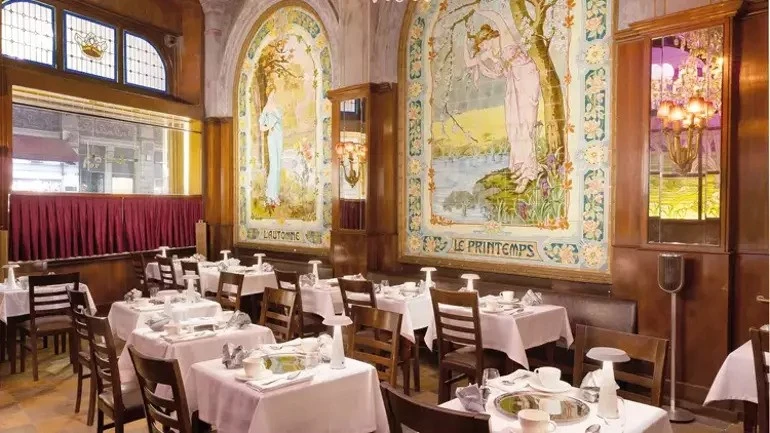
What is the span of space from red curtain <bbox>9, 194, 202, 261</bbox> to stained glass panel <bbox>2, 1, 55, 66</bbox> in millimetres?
2060

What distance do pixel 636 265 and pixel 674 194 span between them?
2.31 ft

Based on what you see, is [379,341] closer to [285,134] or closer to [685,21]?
[685,21]

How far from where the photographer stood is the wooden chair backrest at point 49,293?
571cm

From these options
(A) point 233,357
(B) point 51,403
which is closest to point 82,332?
(B) point 51,403

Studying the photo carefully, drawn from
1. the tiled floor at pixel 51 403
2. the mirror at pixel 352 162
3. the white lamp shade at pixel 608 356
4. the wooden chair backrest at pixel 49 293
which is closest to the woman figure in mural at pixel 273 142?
the mirror at pixel 352 162

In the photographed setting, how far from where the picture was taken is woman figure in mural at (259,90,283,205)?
9.25 m

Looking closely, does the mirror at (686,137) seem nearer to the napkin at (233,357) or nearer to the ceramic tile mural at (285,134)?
the napkin at (233,357)

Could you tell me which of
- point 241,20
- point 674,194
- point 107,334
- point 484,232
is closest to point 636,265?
point 674,194

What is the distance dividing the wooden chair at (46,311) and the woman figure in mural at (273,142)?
370 centimetres

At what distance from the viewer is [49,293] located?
585 centimetres

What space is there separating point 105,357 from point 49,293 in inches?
98.6

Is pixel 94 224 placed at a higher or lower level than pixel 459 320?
higher

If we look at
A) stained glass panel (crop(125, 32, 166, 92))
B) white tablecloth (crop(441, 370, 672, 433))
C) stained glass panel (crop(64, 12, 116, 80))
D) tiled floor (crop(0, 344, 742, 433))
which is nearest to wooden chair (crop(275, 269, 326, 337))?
tiled floor (crop(0, 344, 742, 433))

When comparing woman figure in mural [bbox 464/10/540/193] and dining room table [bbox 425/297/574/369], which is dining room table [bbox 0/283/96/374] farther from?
woman figure in mural [bbox 464/10/540/193]
